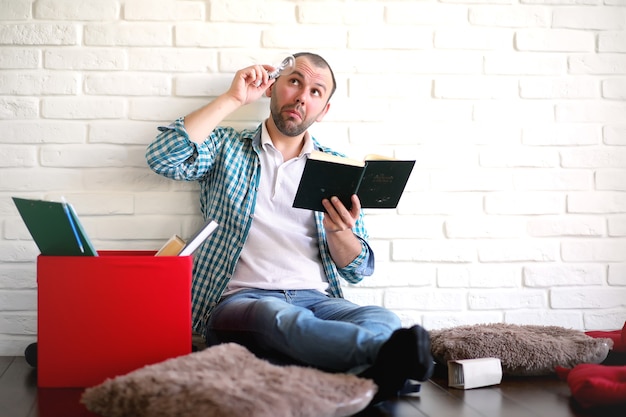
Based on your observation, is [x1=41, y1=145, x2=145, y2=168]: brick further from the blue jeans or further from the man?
the blue jeans

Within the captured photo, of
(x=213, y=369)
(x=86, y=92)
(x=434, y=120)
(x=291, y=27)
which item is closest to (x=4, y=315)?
(x=86, y=92)

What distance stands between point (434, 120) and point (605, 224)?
0.83m

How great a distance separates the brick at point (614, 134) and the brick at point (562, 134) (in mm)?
30

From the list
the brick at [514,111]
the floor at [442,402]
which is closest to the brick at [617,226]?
the brick at [514,111]

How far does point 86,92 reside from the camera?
2.57 m

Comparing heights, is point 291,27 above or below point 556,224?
above

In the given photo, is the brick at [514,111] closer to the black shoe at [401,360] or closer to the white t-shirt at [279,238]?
the white t-shirt at [279,238]

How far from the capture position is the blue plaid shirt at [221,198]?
7.89ft

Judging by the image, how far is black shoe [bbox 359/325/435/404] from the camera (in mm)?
1812

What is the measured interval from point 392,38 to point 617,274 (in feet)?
4.37

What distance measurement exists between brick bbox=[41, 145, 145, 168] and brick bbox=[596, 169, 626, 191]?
1.83m

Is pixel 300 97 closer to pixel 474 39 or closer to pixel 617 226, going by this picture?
pixel 474 39

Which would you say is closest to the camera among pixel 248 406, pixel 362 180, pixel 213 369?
pixel 248 406

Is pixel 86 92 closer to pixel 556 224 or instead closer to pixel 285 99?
pixel 285 99
